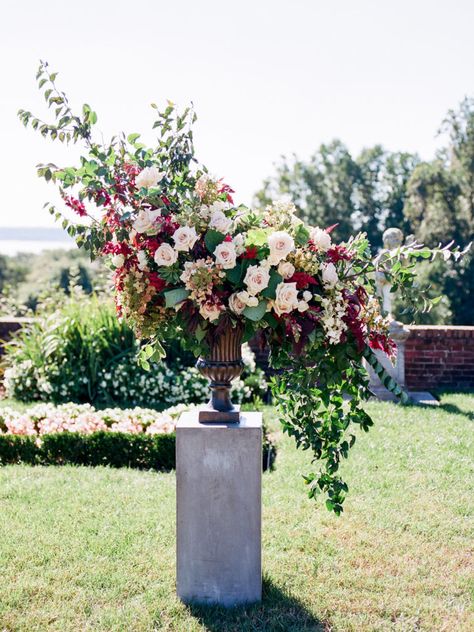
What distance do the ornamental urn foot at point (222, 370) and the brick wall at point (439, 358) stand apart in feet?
20.7

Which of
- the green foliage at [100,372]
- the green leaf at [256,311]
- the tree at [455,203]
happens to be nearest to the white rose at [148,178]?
the green leaf at [256,311]

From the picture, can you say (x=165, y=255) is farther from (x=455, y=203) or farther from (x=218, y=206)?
(x=455, y=203)

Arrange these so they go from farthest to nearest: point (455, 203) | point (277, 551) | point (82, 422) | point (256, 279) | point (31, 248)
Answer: point (31, 248), point (455, 203), point (82, 422), point (277, 551), point (256, 279)

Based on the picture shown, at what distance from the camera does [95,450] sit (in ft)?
18.1

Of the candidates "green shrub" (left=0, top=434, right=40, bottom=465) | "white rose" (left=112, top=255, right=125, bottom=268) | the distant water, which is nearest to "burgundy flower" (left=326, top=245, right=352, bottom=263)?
"white rose" (left=112, top=255, right=125, bottom=268)

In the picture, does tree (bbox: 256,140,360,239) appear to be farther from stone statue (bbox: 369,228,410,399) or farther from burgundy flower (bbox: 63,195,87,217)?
burgundy flower (bbox: 63,195,87,217)

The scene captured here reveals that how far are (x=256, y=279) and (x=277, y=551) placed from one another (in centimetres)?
181

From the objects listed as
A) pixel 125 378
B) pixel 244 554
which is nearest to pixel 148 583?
pixel 244 554

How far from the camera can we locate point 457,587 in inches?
133

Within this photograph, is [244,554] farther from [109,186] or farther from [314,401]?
[109,186]

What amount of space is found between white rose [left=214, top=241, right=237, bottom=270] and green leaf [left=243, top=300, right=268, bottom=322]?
0.64 ft

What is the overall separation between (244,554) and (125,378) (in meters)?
4.90

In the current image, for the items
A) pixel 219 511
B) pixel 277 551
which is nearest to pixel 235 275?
pixel 219 511

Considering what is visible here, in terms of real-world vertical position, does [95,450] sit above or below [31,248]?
below
